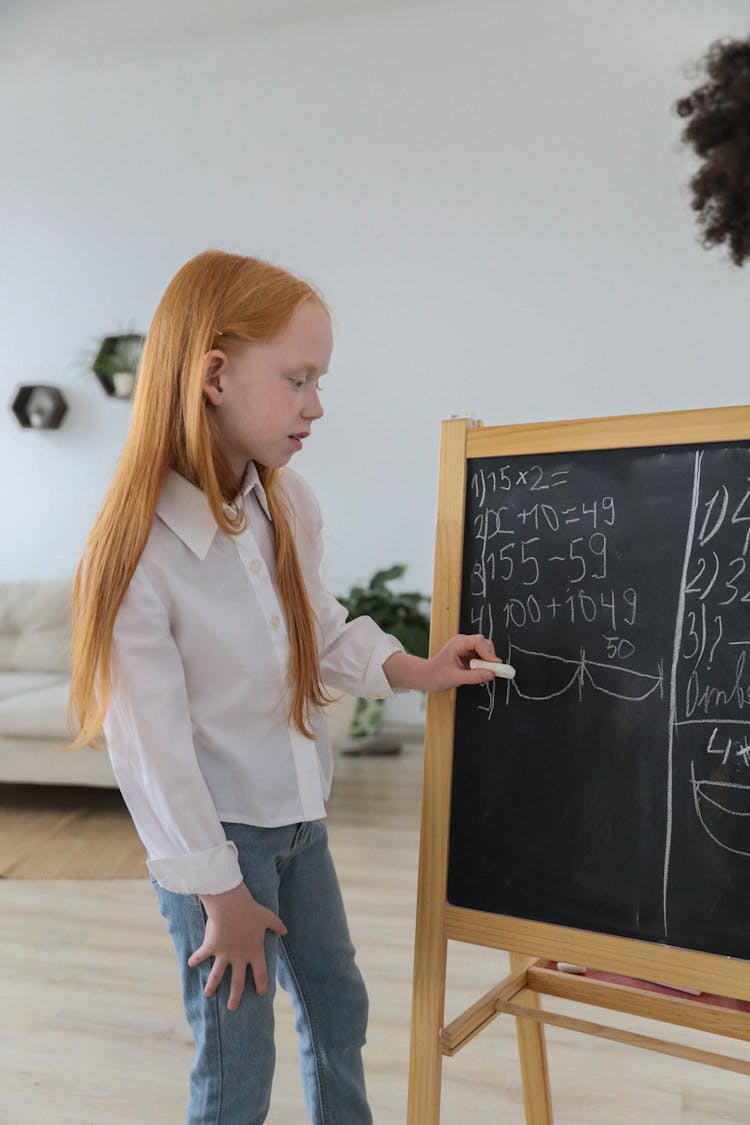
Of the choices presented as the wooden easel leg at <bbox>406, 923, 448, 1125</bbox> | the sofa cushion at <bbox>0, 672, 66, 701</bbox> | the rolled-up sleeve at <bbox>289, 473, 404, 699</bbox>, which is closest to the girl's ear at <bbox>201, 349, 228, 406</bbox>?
the rolled-up sleeve at <bbox>289, 473, 404, 699</bbox>

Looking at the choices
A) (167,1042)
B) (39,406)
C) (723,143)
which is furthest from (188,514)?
(39,406)

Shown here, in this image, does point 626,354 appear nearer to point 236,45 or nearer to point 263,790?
point 236,45

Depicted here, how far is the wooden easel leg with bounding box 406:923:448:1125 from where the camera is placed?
1149 millimetres

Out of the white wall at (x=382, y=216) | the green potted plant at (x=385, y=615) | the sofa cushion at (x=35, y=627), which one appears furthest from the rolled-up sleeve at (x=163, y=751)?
the white wall at (x=382, y=216)

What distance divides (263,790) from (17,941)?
156cm

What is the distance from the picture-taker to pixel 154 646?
3.21 ft

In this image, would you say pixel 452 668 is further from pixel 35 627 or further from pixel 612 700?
pixel 35 627

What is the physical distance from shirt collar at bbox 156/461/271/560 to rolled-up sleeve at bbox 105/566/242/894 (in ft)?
0.22

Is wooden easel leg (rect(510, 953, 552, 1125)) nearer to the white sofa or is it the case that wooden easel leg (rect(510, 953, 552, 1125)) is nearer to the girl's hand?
the girl's hand

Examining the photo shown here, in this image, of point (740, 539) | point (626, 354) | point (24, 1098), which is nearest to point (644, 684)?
point (740, 539)

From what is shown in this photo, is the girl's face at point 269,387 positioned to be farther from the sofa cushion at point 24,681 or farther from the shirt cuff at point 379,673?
the sofa cushion at point 24,681

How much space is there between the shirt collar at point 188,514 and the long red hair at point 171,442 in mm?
13

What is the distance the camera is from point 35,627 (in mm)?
4012

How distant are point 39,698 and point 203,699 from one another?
2.60 m
